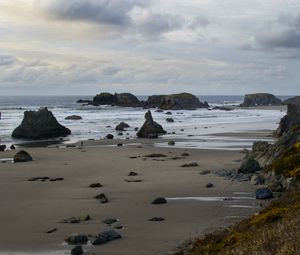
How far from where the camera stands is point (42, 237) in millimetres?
13188

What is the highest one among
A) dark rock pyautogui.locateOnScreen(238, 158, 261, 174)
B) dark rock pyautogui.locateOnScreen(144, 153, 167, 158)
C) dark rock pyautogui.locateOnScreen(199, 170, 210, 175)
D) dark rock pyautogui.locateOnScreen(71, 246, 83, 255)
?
dark rock pyautogui.locateOnScreen(238, 158, 261, 174)

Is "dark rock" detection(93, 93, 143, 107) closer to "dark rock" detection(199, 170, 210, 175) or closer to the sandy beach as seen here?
the sandy beach

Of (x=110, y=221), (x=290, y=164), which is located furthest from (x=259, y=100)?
(x=110, y=221)

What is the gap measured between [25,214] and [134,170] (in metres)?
10.5

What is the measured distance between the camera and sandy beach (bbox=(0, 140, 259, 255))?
42.0 feet

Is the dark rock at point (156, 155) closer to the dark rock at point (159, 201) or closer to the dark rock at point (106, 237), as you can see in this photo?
the dark rock at point (159, 201)

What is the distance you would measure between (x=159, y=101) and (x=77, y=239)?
434 ft

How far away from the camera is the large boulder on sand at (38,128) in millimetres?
53203

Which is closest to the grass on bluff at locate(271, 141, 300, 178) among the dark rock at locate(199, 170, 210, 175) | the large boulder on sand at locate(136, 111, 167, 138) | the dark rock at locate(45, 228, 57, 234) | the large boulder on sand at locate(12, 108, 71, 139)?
the dark rock at locate(199, 170, 210, 175)

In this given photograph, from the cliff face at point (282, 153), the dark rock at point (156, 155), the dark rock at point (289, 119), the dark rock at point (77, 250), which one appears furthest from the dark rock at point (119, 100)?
the dark rock at point (77, 250)

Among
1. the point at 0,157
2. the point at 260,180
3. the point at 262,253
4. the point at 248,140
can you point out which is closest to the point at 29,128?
the point at 0,157

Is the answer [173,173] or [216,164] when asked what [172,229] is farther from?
[216,164]

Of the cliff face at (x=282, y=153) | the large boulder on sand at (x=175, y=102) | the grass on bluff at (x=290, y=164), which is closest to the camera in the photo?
the grass on bluff at (x=290, y=164)

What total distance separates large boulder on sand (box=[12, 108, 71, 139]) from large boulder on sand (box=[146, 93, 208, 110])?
257ft
